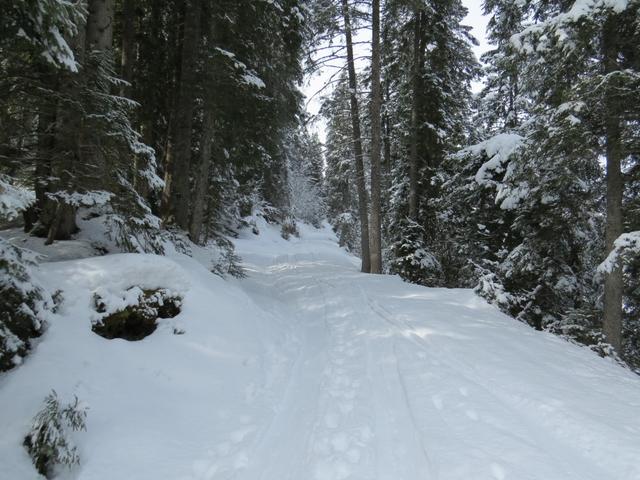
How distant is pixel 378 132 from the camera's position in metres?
13.1

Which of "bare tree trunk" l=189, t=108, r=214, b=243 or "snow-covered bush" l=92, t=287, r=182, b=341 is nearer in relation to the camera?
"snow-covered bush" l=92, t=287, r=182, b=341

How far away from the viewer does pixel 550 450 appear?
322 cm

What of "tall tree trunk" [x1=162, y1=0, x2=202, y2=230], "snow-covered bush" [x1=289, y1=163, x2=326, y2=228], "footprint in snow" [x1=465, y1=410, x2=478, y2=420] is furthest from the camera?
"snow-covered bush" [x1=289, y1=163, x2=326, y2=228]

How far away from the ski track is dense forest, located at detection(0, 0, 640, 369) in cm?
269

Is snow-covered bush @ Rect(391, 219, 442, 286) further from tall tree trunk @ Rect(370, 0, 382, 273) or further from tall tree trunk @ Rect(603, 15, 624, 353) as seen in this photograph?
tall tree trunk @ Rect(603, 15, 624, 353)

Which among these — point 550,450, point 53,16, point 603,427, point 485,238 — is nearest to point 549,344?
point 603,427

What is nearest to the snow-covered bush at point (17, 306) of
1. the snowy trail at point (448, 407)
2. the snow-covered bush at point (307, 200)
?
the snowy trail at point (448, 407)

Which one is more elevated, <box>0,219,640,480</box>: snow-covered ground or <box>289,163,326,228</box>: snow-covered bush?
<box>289,163,326,228</box>: snow-covered bush

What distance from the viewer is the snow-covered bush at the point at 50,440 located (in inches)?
113

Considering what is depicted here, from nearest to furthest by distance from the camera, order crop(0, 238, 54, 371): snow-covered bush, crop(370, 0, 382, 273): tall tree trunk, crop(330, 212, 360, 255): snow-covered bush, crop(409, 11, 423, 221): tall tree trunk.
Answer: crop(0, 238, 54, 371): snow-covered bush → crop(370, 0, 382, 273): tall tree trunk → crop(409, 11, 423, 221): tall tree trunk → crop(330, 212, 360, 255): snow-covered bush

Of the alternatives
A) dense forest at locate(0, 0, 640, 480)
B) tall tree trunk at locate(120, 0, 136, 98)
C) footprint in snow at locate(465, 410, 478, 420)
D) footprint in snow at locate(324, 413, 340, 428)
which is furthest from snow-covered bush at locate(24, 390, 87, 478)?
tall tree trunk at locate(120, 0, 136, 98)

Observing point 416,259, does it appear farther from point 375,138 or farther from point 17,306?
point 17,306

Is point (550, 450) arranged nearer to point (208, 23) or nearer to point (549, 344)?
point (549, 344)

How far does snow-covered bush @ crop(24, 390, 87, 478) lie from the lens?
287 cm
